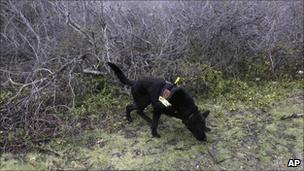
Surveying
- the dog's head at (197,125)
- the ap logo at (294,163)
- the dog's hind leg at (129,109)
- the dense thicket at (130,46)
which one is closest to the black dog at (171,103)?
the dog's head at (197,125)

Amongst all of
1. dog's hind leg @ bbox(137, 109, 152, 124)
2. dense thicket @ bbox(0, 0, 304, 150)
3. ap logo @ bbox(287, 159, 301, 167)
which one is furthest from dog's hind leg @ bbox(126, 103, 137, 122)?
ap logo @ bbox(287, 159, 301, 167)

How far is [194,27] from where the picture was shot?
18.5 ft

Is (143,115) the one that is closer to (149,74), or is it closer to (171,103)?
(171,103)

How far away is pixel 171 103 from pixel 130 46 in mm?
1728

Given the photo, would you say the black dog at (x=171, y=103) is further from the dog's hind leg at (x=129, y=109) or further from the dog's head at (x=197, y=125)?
the dog's hind leg at (x=129, y=109)

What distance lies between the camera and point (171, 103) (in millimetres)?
4047

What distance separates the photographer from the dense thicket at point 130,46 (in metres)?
4.84

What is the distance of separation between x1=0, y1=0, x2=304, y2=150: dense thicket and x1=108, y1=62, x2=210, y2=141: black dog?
804mm

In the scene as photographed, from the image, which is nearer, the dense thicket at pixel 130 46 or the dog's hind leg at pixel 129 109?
the dog's hind leg at pixel 129 109

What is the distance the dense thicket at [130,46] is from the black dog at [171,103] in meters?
0.80

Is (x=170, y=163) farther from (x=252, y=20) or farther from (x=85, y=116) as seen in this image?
(x=252, y=20)

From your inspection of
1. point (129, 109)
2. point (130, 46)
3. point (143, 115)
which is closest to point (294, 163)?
point (143, 115)

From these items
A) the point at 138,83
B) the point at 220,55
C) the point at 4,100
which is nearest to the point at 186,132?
the point at 138,83

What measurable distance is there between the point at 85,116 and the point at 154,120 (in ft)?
3.32
